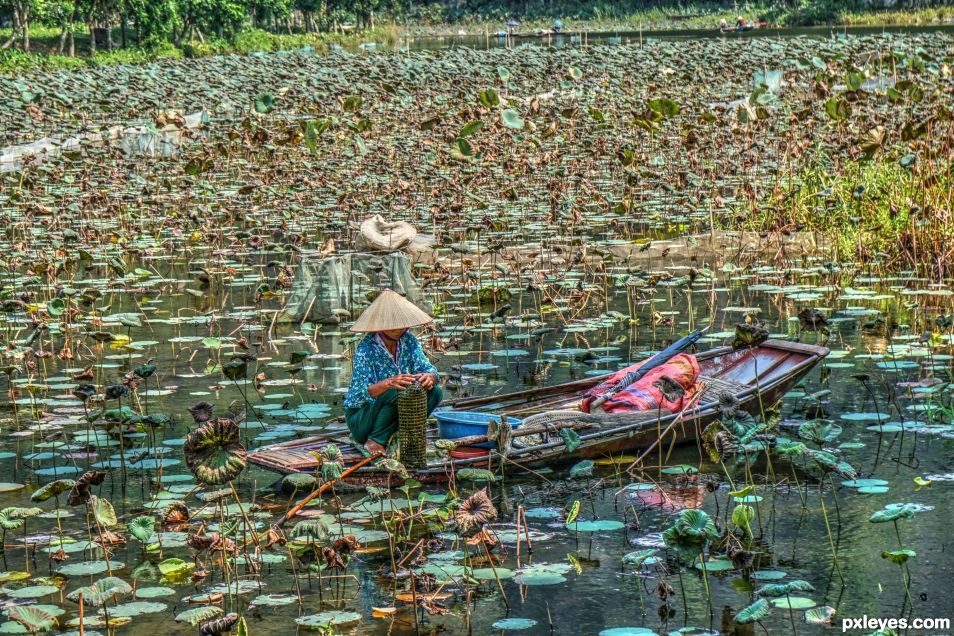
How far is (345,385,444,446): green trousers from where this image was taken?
6.16m

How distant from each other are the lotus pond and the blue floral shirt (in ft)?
1.57

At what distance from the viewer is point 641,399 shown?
6629mm

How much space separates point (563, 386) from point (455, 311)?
9.59 feet

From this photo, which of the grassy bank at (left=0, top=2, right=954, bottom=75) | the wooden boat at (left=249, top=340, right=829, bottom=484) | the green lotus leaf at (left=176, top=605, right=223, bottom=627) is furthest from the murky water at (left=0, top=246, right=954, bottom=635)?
the grassy bank at (left=0, top=2, right=954, bottom=75)

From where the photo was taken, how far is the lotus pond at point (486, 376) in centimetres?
478

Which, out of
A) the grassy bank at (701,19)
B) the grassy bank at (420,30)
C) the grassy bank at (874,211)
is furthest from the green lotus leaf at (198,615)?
the grassy bank at (701,19)

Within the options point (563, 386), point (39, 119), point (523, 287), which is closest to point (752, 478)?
point (563, 386)

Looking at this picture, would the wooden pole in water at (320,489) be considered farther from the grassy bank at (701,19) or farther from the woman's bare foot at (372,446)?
the grassy bank at (701,19)

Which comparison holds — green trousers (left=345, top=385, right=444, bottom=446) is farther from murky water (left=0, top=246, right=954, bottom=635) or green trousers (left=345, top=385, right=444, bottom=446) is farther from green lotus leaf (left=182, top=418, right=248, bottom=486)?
green lotus leaf (left=182, top=418, right=248, bottom=486)

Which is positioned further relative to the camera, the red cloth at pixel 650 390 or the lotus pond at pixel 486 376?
the red cloth at pixel 650 390

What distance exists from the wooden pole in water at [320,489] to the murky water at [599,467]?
0.19 meters

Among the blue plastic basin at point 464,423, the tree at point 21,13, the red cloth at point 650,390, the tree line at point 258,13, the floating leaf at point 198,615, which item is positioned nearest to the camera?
the floating leaf at point 198,615

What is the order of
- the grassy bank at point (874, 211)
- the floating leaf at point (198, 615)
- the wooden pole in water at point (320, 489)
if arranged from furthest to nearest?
the grassy bank at point (874, 211) < the wooden pole in water at point (320, 489) < the floating leaf at point (198, 615)

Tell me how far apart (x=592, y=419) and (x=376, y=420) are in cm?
105
